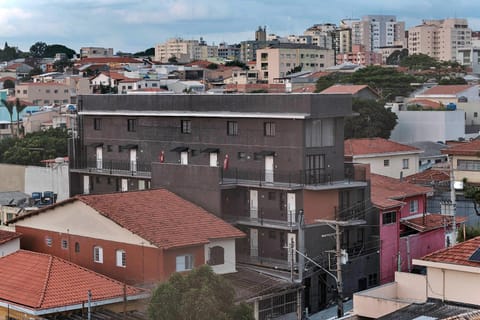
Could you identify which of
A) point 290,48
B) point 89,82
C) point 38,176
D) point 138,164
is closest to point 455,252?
point 138,164

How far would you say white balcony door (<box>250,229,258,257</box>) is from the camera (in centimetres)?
3591

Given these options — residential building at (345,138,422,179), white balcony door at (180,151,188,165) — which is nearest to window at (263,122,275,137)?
white balcony door at (180,151,188,165)

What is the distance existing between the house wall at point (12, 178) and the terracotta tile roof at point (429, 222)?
24.4m

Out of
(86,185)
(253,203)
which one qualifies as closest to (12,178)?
(86,185)

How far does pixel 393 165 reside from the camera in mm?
51500

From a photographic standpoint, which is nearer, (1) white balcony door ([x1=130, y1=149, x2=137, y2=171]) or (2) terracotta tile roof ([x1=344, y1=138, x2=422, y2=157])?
(1) white balcony door ([x1=130, y1=149, x2=137, y2=171])

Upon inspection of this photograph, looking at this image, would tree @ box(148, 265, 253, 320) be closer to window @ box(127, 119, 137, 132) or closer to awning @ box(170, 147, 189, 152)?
awning @ box(170, 147, 189, 152)

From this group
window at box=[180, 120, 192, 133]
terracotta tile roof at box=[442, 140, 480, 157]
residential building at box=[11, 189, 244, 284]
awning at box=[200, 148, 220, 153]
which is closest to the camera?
residential building at box=[11, 189, 244, 284]

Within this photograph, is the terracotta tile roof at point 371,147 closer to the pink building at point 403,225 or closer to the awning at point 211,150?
the pink building at point 403,225

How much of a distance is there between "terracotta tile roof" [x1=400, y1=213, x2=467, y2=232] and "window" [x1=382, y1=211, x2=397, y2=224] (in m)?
1.59

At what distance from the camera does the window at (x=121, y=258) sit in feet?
Result: 103

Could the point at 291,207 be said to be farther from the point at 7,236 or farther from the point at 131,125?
the point at 7,236

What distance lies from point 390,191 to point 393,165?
1144cm

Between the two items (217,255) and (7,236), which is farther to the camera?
(7,236)
